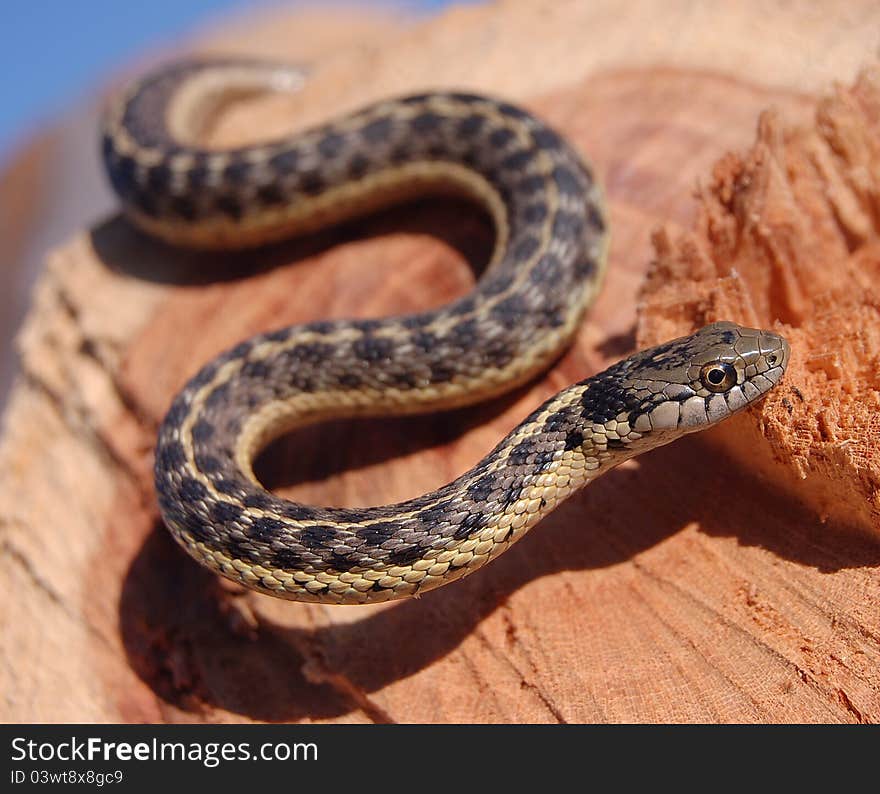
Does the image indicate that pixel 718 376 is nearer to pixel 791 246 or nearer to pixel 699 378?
pixel 699 378

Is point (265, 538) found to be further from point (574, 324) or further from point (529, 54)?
point (529, 54)

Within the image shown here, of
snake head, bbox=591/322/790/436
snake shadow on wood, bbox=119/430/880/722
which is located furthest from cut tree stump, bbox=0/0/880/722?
snake head, bbox=591/322/790/436

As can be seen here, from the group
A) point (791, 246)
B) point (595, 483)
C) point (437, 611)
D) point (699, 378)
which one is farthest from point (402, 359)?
point (791, 246)

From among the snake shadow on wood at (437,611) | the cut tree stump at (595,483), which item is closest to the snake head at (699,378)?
the cut tree stump at (595,483)

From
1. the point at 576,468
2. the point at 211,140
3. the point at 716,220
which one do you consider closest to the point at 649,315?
the point at 716,220

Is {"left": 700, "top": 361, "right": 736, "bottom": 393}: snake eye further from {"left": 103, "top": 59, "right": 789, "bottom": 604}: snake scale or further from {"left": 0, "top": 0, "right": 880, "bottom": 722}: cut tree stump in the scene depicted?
{"left": 0, "top": 0, "right": 880, "bottom": 722}: cut tree stump
